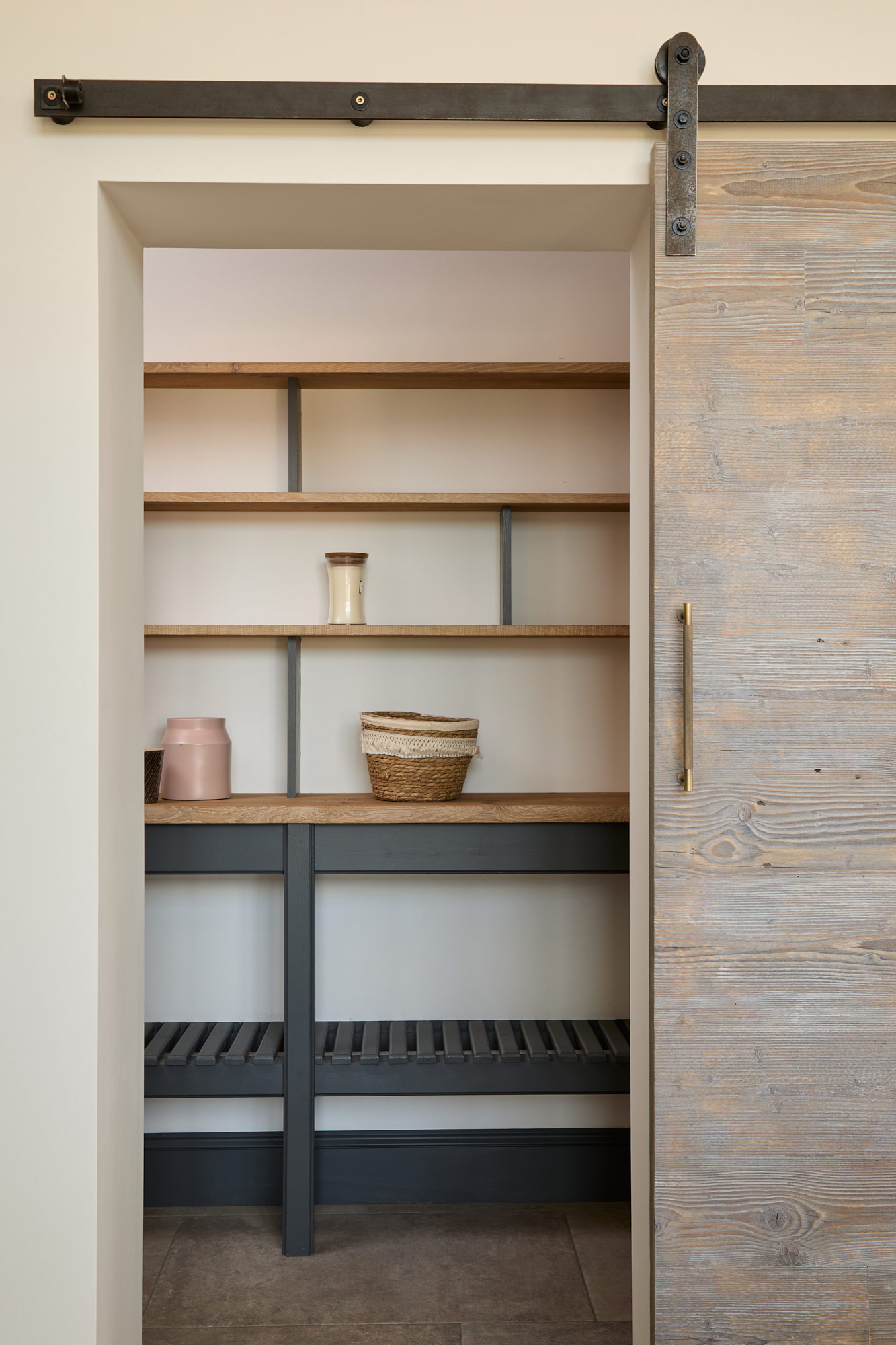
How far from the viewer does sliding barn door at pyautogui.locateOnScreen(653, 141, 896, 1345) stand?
1.56 m

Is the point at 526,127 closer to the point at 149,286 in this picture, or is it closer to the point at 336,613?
the point at 336,613

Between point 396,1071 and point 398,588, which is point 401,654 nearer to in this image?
point 398,588

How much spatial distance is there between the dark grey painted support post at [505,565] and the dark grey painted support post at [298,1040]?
0.80 metres

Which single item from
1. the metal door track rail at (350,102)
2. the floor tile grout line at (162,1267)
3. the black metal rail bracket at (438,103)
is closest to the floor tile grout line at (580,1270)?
the floor tile grout line at (162,1267)

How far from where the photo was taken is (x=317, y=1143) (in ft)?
8.72

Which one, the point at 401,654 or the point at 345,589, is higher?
the point at 345,589

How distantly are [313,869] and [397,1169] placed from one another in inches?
37.1

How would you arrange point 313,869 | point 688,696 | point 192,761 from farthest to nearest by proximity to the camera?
1. point 192,761
2. point 313,869
3. point 688,696

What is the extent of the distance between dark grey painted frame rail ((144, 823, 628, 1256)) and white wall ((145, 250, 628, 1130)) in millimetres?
337

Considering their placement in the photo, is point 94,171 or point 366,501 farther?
point 366,501

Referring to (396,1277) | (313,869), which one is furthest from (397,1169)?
(313,869)

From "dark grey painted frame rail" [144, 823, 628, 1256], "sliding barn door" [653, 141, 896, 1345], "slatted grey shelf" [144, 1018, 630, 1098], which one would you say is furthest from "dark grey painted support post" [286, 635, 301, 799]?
"sliding barn door" [653, 141, 896, 1345]

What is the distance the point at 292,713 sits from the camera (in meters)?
2.68

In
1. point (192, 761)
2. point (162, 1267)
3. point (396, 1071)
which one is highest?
point (192, 761)
